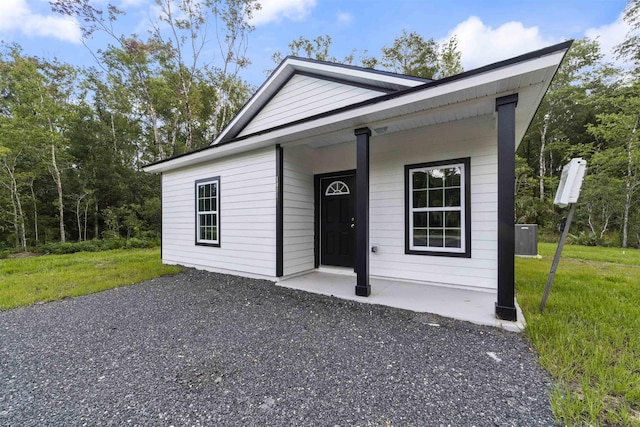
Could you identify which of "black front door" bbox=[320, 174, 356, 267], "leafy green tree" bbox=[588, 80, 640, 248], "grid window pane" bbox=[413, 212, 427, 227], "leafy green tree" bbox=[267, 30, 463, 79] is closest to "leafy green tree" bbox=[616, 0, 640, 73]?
"leafy green tree" bbox=[588, 80, 640, 248]

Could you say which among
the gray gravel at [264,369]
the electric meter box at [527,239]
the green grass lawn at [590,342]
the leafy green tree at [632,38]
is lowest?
the gray gravel at [264,369]

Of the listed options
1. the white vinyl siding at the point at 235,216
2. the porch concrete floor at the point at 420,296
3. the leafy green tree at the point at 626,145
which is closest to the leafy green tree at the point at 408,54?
the leafy green tree at the point at 626,145

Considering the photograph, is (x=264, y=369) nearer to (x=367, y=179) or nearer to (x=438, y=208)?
(x=367, y=179)

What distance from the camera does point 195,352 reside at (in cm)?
229

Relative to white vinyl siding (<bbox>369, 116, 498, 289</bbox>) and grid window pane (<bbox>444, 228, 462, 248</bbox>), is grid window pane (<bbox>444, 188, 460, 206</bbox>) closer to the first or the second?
white vinyl siding (<bbox>369, 116, 498, 289</bbox>)

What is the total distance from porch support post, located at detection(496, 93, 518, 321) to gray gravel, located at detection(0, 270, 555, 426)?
37 cm

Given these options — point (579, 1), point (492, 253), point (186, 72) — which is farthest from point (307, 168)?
point (186, 72)

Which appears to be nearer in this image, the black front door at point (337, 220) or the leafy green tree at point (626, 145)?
the black front door at point (337, 220)

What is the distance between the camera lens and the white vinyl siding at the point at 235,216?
476 centimetres

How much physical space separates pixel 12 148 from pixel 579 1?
16762 millimetres

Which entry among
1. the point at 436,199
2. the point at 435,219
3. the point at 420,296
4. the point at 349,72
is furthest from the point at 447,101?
the point at 420,296

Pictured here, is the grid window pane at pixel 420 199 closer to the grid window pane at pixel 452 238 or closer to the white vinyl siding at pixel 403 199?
the white vinyl siding at pixel 403 199

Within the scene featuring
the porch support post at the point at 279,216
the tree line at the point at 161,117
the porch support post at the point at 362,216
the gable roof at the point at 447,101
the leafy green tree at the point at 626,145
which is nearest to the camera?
the gable roof at the point at 447,101

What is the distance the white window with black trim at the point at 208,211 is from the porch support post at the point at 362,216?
11.0 ft
